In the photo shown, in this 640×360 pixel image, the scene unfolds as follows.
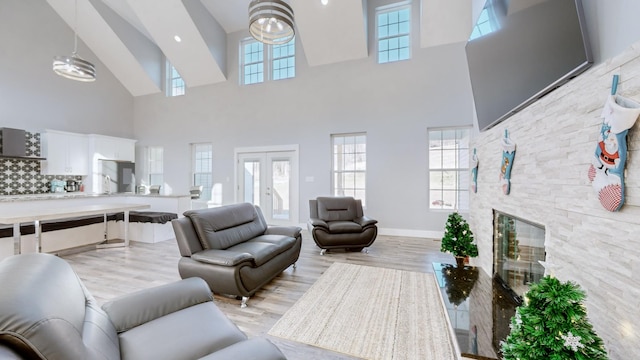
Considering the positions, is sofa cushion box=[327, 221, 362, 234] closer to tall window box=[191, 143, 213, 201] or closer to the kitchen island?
the kitchen island

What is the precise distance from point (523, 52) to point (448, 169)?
371cm

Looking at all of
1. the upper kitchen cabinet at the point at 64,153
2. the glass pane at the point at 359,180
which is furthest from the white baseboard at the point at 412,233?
the upper kitchen cabinet at the point at 64,153

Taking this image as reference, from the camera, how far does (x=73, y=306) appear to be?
3.11 ft

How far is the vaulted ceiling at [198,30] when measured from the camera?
202 inches

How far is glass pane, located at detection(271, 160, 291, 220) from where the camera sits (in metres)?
6.52

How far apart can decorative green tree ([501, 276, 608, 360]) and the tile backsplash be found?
29.7 ft

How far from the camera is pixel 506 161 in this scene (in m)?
2.43

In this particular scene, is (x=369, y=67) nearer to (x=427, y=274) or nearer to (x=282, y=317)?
(x=427, y=274)

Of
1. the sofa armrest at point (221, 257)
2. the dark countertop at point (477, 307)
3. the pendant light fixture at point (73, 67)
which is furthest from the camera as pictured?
the pendant light fixture at point (73, 67)

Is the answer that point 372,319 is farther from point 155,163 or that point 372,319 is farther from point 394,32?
point 155,163

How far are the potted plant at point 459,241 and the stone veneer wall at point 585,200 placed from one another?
111 centimetres

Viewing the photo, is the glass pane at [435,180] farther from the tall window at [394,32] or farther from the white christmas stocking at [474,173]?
the tall window at [394,32]

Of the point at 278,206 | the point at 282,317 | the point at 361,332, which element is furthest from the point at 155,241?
the point at 361,332

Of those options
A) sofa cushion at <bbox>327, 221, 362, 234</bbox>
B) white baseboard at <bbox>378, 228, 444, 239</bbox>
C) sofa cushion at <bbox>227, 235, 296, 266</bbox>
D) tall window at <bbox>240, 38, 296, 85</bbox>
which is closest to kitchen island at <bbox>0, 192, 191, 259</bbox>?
sofa cushion at <bbox>227, 235, 296, 266</bbox>
